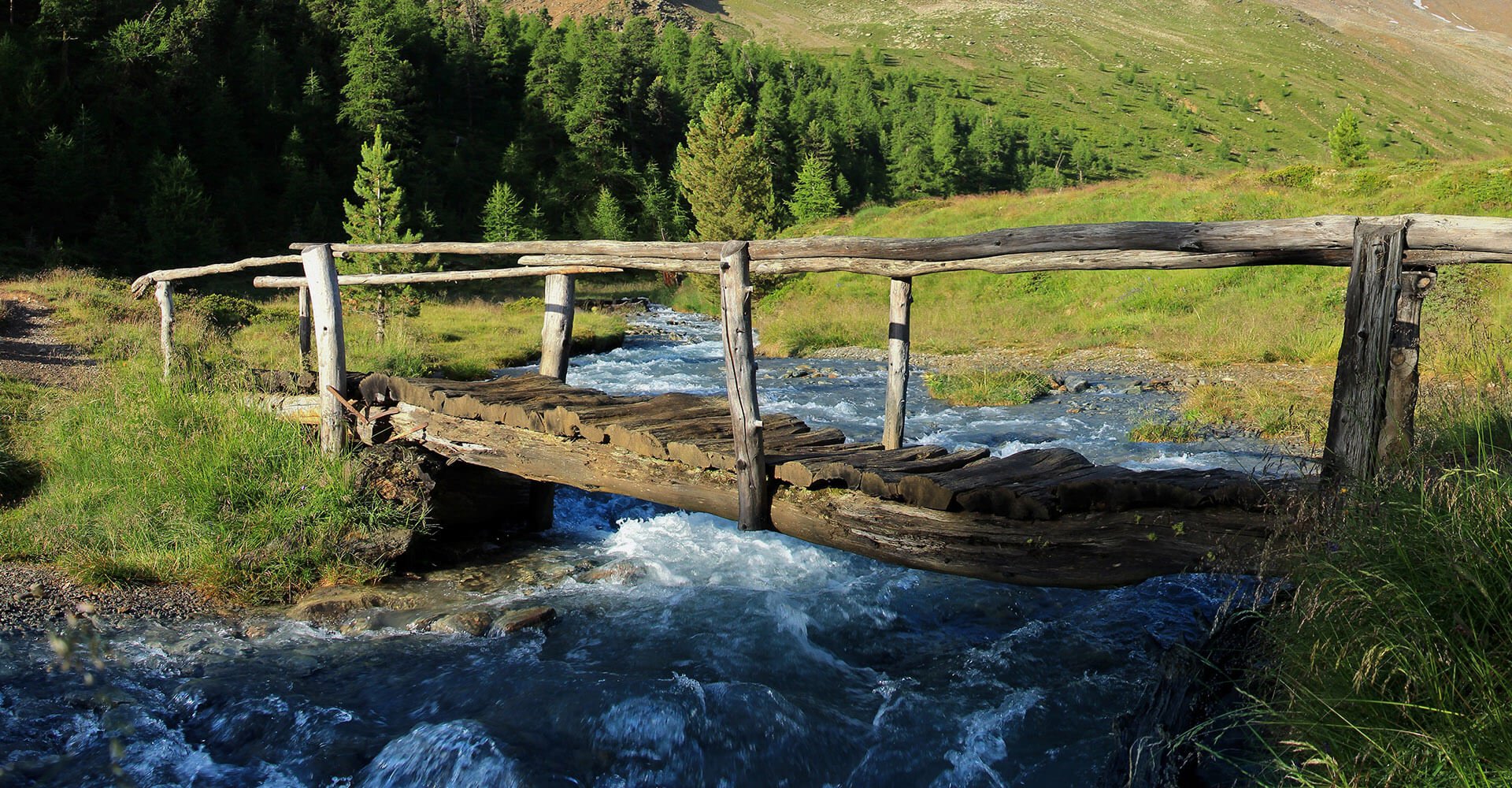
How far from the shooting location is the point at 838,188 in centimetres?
7588

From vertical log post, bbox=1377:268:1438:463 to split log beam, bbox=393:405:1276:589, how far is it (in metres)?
0.62

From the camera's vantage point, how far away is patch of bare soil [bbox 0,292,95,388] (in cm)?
1219

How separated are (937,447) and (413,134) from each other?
71.2m

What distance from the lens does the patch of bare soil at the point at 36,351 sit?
12.2m

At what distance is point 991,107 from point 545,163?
277 ft

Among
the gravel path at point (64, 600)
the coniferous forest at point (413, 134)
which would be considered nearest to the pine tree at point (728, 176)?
the coniferous forest at point (413, 134)

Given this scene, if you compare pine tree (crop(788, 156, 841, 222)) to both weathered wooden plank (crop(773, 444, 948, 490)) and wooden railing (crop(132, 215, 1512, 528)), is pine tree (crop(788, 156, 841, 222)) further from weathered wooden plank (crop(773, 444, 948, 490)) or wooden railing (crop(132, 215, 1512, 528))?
weathered wooden plank (crop(773, 444, 948, 490))

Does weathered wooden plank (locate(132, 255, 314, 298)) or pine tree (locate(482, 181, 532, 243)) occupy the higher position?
pine tree (locate(482, 181, 532, 243))

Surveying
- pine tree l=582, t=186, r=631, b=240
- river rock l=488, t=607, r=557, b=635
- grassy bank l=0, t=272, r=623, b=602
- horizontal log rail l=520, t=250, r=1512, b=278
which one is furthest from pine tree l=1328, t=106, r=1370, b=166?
grassy bank l=0, t=272, r=623, b=602

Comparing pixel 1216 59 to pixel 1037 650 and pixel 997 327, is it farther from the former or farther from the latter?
pixel 1037 650

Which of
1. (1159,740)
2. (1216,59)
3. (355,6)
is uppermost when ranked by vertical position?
(1216,59)

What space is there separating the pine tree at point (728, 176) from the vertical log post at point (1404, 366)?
3368 cm

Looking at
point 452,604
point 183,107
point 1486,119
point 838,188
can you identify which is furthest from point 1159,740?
point 1486,119

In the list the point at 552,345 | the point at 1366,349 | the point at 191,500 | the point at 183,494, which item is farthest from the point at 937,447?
the point at 183,494
